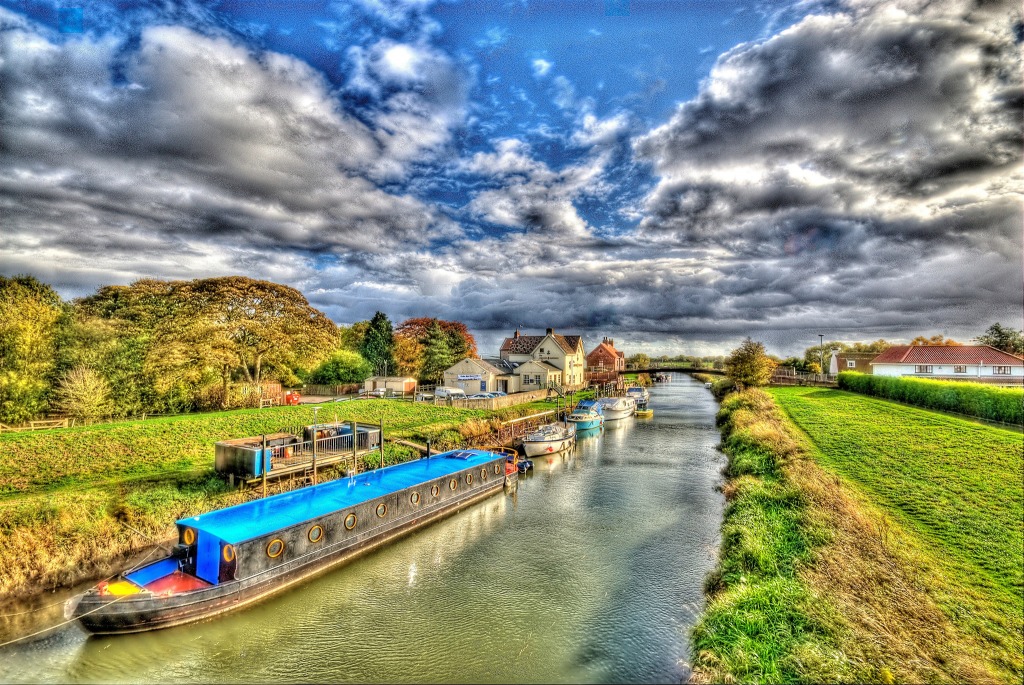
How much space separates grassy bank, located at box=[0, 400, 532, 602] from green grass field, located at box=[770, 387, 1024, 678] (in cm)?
2078

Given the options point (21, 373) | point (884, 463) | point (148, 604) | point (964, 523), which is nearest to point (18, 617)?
point (148, 604)

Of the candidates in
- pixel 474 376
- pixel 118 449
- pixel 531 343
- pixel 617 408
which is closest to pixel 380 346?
pixel 474 376

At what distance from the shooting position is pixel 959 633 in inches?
354

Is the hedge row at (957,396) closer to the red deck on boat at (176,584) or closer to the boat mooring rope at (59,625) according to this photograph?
the red deck on boat at (176,584)

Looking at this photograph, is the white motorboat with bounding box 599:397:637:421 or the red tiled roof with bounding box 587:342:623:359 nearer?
the white motorboat with bounding box 599:397:637:421

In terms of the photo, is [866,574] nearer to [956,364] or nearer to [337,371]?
[337,371]

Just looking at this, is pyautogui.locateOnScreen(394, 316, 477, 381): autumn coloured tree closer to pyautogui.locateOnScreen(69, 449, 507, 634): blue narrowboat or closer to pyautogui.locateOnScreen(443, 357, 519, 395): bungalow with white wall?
pyautogui.locateOnScreen(443, 357, 519, 395): bungalow with white wall

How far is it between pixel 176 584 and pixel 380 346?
50199mm

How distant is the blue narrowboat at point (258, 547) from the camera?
11.1m

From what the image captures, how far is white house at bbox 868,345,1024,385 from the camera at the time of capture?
53.7 m

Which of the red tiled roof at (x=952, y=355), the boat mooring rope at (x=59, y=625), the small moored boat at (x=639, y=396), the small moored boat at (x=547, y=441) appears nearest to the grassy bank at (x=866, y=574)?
the small moored boat at (x=547, y=441)

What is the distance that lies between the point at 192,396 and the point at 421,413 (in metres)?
16.5

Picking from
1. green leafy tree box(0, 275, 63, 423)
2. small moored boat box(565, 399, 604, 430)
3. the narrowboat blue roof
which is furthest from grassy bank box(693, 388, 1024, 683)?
green leafy tree box(0, 275, 63, 423)

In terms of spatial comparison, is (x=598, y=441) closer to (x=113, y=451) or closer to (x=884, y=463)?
(x=884, y=463)
